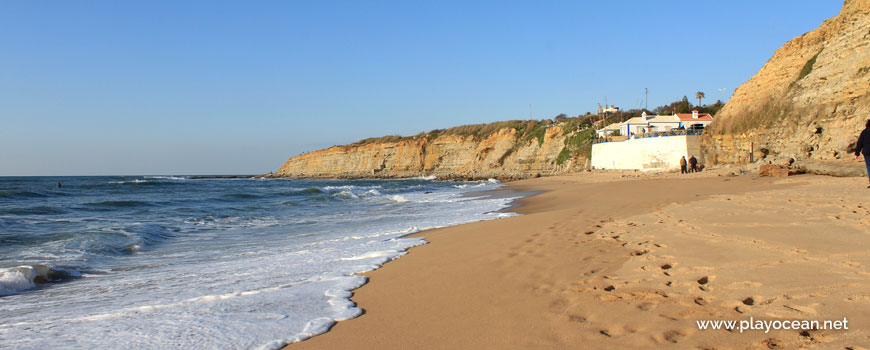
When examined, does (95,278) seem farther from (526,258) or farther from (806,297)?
(806,297)

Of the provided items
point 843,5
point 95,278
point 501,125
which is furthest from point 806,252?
point 501,125

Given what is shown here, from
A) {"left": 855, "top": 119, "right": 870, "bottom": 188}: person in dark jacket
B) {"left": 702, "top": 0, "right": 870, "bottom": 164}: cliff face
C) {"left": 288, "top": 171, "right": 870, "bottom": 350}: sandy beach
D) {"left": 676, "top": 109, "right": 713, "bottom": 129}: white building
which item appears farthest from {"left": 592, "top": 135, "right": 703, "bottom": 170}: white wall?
{"left": 288, "top": 171, "right": 870, "bottom": 350}: sandy beach

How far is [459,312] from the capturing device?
3383 mm

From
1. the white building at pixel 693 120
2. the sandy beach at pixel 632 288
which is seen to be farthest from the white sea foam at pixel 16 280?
the white building at pixel 693 120

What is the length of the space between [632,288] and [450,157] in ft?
189

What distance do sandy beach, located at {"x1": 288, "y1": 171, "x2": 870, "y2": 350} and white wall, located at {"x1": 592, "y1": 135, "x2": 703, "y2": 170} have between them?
868 inches

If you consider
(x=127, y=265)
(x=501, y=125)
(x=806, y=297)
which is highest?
(x=501, y=125)

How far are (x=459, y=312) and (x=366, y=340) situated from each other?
0.74 meters

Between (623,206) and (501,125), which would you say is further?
(501,125)

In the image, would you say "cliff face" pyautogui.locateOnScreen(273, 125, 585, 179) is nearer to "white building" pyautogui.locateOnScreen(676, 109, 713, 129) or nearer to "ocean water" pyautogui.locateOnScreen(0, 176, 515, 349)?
"white building" pyautogui.locateOnScreen(676, 109, 713, 129)

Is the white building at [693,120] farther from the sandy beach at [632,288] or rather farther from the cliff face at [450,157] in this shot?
the sandy beach at [632,288]

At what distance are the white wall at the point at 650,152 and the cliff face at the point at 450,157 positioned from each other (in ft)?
23.0

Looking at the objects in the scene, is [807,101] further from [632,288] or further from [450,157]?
[450,157]

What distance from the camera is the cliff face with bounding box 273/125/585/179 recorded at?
155 feet
